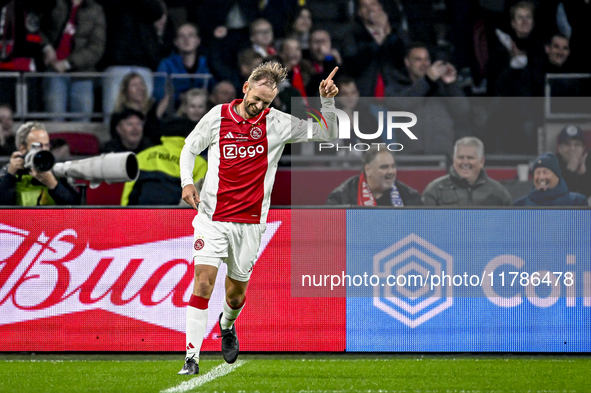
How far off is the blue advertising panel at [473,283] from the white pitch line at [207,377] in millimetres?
1137

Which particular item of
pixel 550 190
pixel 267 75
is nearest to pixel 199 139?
pixel 267 75

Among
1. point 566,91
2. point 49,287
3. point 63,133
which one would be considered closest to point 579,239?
point 566,91

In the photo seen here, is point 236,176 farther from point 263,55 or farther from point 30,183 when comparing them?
point 263,55

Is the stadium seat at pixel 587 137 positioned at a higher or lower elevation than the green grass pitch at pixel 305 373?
higher

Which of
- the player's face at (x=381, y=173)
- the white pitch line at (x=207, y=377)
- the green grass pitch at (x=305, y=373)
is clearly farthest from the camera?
the player's face at (x=381, y=173)

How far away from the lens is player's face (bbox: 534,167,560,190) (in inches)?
309

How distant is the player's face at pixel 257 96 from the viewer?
546cm

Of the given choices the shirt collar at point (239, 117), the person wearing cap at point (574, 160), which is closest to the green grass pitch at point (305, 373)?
the shirt collar at point (239, 117)

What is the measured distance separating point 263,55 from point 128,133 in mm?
2044

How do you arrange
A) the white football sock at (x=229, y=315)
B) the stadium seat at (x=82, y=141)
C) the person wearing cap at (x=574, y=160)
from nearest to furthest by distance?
the white football sock at (x=229, y=315) < the person wearing cap at (x=574, y=160) < the stadium seat at (x=82, y=141)

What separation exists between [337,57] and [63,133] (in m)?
3.54

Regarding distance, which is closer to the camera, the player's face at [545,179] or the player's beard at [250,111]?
the player's beard at [250,111]

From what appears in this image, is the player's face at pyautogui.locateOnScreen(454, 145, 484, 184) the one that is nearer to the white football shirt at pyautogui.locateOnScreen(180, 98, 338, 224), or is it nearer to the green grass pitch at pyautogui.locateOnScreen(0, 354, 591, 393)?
the green grass pitch at pyautogui.locateOnScreen(0, 354, 591, 393)

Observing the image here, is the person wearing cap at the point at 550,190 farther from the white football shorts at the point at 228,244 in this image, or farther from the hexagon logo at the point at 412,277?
the white football shorts at the point at 228,244
